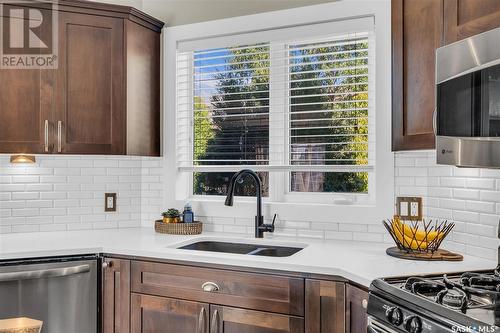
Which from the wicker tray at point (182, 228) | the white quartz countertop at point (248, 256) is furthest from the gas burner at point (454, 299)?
the wicker tray at point (182, 228)

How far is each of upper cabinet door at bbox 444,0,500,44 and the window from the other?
70 centimetres

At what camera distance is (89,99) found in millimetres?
2512

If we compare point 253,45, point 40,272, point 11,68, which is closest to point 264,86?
point 253,45

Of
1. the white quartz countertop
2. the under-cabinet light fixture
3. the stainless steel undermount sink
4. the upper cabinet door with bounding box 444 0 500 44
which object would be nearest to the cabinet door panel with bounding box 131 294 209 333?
the white quartz countertop

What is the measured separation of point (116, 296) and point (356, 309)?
1.15m

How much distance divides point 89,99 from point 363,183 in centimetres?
161

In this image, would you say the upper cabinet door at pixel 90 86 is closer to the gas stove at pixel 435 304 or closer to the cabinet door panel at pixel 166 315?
the cabinet door panel at pixel 166 315

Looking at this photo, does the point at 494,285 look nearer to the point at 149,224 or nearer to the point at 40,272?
the point at 40,272

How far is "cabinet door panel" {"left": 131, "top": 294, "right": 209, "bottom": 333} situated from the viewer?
200cm

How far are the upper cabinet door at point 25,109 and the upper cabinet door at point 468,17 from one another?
77.9 inches

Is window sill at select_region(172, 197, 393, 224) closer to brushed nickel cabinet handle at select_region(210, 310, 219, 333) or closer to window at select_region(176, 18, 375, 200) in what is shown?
window at select_region(176, 18, 375, 200)

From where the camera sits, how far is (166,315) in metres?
2.08

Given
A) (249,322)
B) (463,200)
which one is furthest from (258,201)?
(463,200)

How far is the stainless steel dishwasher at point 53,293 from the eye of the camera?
2.03 meters
